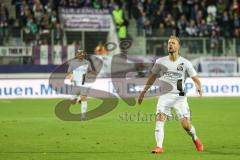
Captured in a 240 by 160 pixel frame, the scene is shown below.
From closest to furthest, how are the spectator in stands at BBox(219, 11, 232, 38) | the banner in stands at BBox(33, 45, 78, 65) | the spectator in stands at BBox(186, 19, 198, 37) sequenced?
the banner in stands at BBox(33, 45, 78, 65) < the spectator in stands at BBox(186, 19, 198, 37) < the spectator in stands at BBox(219, 11, 232, 38)

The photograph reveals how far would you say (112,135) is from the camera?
17828 millimetres

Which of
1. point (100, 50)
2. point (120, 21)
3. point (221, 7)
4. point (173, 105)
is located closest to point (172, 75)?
point (173, 105)

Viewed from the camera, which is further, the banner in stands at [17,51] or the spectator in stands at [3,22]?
the spectator in stands at [3,22]

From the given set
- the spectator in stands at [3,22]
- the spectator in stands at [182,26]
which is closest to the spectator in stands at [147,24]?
the spectator in stands at [182,26]

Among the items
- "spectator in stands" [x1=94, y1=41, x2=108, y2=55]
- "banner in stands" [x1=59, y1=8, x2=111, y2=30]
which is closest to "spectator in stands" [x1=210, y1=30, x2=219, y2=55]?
"banner in stands" [x1=59, y1=8, x2=111, y2=30]

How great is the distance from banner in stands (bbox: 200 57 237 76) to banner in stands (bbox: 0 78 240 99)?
268cm

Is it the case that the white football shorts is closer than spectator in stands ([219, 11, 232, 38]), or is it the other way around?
the white football shorts

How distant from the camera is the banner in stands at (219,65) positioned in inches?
1407

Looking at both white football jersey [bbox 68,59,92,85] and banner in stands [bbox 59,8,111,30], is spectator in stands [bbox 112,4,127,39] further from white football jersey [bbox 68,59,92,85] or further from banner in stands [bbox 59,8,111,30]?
white football jersey [bbox 68,59,92,85]

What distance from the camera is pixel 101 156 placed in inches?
529

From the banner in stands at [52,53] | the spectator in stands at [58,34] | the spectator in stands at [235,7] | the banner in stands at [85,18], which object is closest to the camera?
the banner in stands at [52,53]

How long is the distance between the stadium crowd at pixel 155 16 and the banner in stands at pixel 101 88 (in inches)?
143

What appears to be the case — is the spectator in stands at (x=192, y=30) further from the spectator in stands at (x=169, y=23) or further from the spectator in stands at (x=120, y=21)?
the spectator in stands at (x=120, y=21)

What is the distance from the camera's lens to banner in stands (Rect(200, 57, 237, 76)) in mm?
35750
